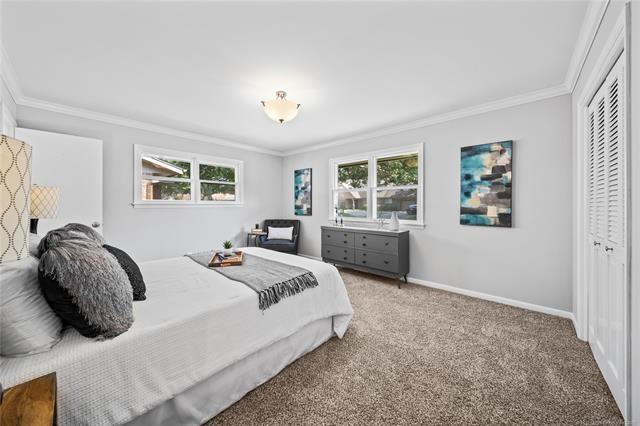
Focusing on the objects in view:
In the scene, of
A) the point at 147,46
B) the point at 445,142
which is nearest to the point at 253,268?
the point at 147,46

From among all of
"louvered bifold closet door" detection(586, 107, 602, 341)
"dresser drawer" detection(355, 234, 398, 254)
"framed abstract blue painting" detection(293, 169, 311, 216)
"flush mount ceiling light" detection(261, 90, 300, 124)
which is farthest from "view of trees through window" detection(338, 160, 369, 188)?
"louvered bifold closet door" detection(586, 107, 602, 341)

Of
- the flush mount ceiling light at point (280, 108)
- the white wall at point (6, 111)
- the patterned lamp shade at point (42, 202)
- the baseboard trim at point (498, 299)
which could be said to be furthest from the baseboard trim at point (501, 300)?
the white wall at point (6, 111)

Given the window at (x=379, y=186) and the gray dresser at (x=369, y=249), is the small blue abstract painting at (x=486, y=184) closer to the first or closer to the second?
the window at (x=379, y=186)

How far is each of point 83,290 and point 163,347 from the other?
456mm

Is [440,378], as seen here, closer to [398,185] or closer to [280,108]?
[280,108]

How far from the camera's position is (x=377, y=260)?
411 cm

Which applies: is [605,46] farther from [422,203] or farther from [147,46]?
[147,46]

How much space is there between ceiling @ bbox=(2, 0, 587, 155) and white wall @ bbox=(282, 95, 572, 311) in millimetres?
363

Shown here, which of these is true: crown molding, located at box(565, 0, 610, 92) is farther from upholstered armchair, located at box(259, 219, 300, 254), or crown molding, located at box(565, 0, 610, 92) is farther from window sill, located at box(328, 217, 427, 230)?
upholstered armchair, located at box(259, 219, 300, 254)

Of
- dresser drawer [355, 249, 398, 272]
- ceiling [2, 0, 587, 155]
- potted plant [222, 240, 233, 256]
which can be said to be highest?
ceiling [2, 0, 587, 155]

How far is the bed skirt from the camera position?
A: 1410mm

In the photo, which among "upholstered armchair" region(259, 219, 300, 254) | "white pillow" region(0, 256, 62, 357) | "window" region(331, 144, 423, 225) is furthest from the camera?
"upholstered armchair" region(259, 219, 300, 254)

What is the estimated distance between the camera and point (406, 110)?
354 centimetres

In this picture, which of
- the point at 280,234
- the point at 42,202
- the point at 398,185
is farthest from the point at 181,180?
the point at 398,185
